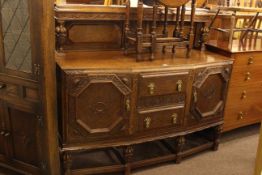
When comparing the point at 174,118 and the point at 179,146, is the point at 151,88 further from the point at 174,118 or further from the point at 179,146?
the point at 179,146

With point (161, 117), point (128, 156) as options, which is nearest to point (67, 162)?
point (128, 156)

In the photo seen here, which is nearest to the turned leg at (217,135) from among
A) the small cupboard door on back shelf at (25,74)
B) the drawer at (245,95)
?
the drawer at (245,95)

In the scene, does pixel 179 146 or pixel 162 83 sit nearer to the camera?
pixel 162 83

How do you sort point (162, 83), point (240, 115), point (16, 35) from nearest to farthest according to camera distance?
point (16, 35) → point (162, 83) → point (240, 115)

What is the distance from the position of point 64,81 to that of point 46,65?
0.15 m

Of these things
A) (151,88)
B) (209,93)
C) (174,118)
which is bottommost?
(174,118)

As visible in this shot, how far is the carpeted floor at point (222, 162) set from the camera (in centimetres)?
232

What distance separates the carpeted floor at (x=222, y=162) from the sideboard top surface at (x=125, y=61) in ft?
2.71

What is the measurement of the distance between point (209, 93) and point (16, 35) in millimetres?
1498

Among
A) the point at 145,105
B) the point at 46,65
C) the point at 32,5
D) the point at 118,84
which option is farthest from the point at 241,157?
the point at 32,5

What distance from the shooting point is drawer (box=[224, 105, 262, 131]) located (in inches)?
105

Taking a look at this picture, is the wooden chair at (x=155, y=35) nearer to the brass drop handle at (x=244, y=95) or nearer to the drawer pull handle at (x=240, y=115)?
the brass drop handle at (x=244, y=95)

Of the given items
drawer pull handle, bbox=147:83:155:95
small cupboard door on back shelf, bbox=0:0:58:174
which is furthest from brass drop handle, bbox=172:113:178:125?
small cupboard door on back shelf, bbox=0:0:58:174

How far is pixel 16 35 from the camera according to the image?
70.2 inches
